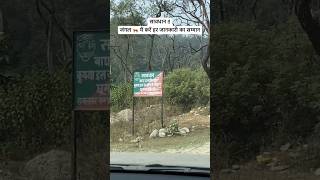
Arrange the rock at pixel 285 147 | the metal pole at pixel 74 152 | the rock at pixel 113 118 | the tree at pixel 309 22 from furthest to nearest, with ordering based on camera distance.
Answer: the metal pole at pixel 74 152
the rock at pixel 113 118
the rock at pixel 285 147
the tree at pixel 309 22

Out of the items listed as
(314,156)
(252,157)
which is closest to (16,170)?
(252,157)

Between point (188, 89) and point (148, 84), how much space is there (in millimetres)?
268

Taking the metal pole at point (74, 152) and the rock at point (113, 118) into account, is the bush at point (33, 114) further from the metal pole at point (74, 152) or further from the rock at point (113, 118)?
the rock at point (113, 118)

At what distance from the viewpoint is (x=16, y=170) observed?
4672 millimetres

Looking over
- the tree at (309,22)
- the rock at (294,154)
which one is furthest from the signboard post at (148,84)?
the tree at (309,22)

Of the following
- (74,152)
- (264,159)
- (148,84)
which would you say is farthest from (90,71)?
(264,159)

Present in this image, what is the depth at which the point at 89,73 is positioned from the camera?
14.5 feet

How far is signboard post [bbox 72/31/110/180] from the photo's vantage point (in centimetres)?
438

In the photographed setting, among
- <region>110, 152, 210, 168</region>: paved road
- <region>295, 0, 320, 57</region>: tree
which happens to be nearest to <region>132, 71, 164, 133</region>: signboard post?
<region>110, 152, 210, 168</region>: paved road

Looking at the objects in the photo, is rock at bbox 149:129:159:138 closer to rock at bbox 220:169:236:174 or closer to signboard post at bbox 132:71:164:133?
signboard post at bbox 132:71:164:133

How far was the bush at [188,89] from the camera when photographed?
4.11m

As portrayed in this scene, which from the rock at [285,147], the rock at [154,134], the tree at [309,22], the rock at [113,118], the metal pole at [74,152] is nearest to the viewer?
the tree at [309,22]

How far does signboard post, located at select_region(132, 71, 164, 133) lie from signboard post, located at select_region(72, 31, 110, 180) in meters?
0.26

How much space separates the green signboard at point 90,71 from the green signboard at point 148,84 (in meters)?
0.26
